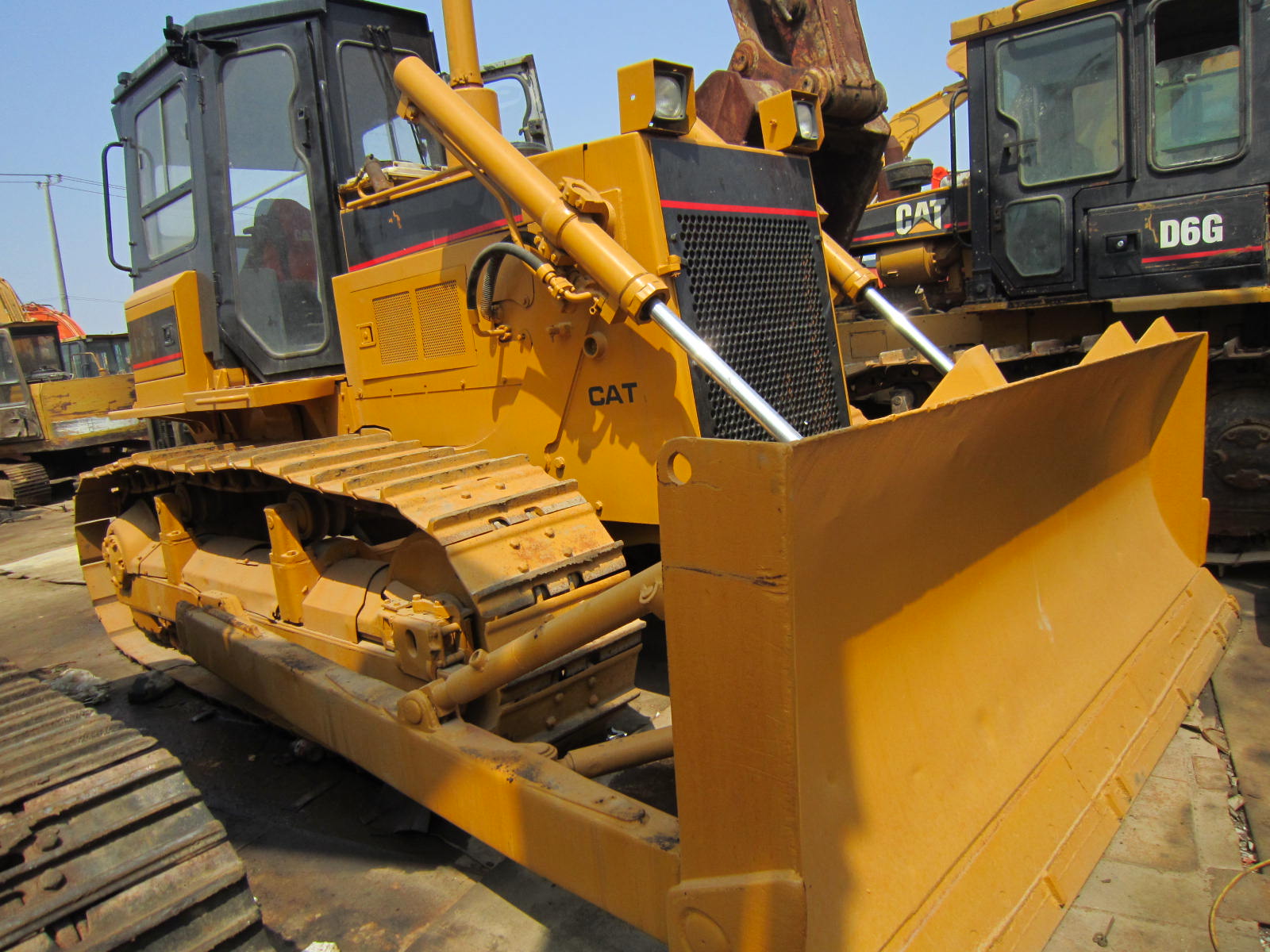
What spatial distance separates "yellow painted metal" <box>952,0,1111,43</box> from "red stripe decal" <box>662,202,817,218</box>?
300cm

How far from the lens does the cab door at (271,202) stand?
3.92 metres

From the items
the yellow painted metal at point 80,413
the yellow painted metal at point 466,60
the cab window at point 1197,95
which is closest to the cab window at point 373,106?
the yellow painted metal at point 466,60

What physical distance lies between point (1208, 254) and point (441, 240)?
14.0 feet

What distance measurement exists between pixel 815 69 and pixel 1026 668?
8.55ft

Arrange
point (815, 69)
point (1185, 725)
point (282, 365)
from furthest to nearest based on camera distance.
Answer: point (282, 365)
point (815, 69)
point (1185, 725)

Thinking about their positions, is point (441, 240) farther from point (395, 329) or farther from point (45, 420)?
point (45, 420)

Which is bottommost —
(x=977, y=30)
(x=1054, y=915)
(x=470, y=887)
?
(x=470, y=887)

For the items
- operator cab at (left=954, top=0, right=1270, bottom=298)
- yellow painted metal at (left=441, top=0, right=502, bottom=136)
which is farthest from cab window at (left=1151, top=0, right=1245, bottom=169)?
yellow painted metal at (left=441, top=0, right=502, bottom=136)

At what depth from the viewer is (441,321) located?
3.55 meters

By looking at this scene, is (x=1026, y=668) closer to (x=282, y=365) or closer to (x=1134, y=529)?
(x=1134, y=529)

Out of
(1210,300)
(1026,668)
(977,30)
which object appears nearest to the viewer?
(1026,668)

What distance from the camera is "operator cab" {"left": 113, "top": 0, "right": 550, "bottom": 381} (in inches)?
154

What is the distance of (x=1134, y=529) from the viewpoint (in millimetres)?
3252

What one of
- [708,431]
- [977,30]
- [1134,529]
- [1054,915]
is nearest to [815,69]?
[708,431]
